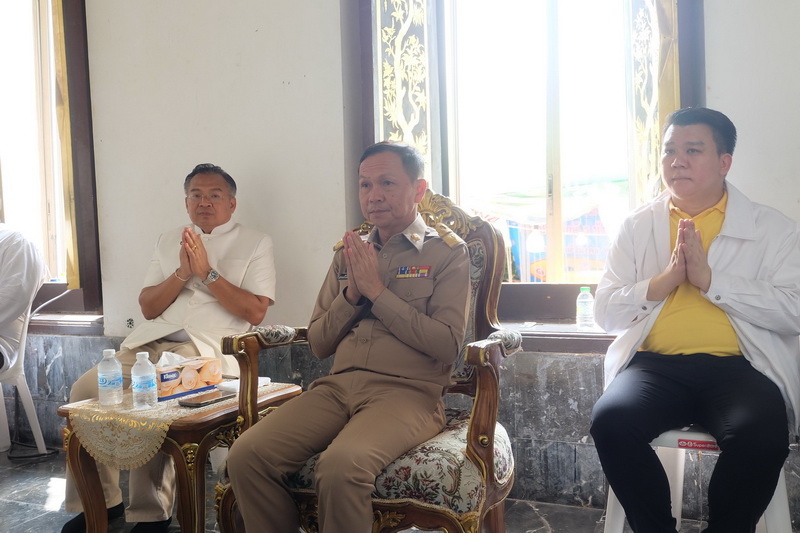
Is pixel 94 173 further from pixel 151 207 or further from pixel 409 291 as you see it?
pixel 409 291

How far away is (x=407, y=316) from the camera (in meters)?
1.79

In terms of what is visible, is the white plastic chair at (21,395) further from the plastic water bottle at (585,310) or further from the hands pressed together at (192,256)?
the plastic water bottle at (585,310)

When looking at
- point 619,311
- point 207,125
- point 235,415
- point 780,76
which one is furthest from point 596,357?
point 207,125

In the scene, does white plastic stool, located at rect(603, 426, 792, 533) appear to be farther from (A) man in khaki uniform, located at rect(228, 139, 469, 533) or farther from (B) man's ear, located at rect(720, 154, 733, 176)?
(B) man's ear, located at rect(720, 154, 733, 176)

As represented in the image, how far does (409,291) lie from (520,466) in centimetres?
106

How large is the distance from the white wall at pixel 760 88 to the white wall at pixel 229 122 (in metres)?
1.43

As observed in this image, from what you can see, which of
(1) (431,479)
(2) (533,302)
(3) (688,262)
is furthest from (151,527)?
(3) (688,262)

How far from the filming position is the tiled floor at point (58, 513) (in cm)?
236

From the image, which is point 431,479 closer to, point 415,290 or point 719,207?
point 415,290

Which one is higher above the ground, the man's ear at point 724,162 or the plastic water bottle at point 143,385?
the man's ear at point 724,162

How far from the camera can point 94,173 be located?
345cm

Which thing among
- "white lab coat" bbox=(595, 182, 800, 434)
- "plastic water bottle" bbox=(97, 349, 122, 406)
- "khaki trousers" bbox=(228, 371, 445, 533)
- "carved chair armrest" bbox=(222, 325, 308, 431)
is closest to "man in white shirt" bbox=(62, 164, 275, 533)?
"plastic water bottle" bbox=(97, 349, 122, 406)

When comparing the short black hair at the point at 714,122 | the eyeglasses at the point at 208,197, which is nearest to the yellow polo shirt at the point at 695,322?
the short black hair at the point at 714,122

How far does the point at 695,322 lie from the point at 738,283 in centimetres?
16
